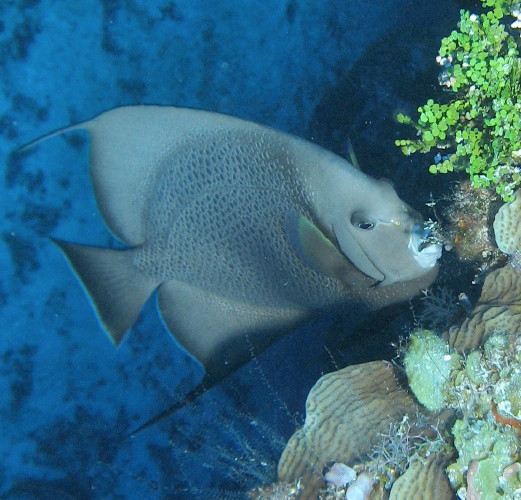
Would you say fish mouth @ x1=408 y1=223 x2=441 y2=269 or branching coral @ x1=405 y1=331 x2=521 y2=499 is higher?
fish mouth @ x1=408 y1=223 x2=441 y2=269

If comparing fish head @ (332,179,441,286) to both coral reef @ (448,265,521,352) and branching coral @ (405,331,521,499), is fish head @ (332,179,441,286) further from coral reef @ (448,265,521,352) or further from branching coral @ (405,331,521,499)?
branching coral @ (405,331,521,499)

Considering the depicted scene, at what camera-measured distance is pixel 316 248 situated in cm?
218

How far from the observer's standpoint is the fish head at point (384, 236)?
2086mm

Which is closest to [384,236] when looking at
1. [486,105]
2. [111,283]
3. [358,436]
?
[486,105]

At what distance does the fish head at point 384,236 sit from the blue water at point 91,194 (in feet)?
2.40

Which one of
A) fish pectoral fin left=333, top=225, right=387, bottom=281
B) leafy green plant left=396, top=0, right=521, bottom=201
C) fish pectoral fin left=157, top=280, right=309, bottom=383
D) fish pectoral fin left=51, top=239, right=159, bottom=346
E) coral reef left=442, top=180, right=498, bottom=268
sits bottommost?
fish pectoral fin left=157, top=280, right=309, bottom=383

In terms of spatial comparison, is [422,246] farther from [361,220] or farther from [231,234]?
[231,234]

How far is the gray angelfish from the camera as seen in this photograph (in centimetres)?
212

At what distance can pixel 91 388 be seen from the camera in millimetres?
3740

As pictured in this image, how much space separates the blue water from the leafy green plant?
102cm

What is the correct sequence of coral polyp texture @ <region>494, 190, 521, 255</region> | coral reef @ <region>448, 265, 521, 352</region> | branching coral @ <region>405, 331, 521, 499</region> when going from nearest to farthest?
branching coral @ <region>405, 331, 521, 499</region> < coral reef @ <region>448, 265, 521, 352</region> < coral polyp texture @ <region>494, 190, 521, 255</region>

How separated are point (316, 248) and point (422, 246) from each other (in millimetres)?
482

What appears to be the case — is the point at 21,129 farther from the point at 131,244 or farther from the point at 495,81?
the point at 495,81

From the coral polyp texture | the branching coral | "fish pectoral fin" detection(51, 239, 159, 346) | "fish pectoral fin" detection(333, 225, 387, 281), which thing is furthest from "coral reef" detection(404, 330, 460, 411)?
"fish pectoral fin" detection(51, 239, 159, 346)
